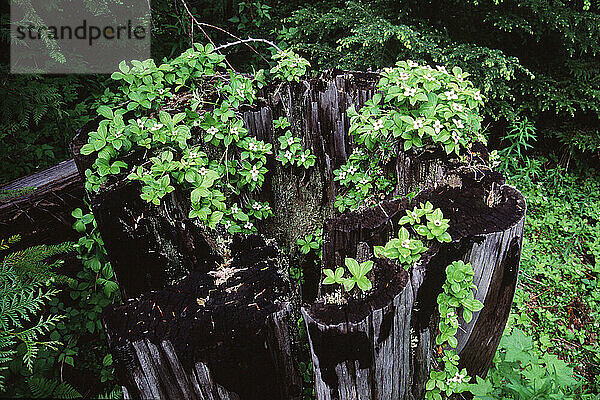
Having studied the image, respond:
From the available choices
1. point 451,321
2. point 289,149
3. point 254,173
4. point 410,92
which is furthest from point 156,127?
point 451,321

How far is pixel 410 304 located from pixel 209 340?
91cm

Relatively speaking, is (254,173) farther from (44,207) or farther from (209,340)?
(44,207)

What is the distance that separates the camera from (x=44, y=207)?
115 inches

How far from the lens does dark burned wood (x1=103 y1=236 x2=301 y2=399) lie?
68.6 inches

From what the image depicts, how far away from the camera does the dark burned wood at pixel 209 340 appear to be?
68.6 inches

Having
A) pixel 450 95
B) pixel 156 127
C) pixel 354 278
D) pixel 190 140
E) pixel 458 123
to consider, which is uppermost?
pixel 450 95

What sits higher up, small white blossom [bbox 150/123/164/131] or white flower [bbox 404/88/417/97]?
white flower [bbox 404/88/417/97]

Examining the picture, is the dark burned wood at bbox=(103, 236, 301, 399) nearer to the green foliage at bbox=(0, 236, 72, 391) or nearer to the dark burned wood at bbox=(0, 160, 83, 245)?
the green foliage at bbox=(0, 236, 72, 391)

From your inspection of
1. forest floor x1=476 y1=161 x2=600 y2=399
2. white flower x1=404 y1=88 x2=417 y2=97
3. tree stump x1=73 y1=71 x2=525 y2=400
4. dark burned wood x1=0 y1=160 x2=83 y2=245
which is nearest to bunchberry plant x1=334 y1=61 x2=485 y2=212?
white flower x1=404 y1=88 x2=417 y2=97

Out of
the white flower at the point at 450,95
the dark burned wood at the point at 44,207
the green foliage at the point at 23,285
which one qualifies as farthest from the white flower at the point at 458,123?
the dark burned wood at the point at 44,207

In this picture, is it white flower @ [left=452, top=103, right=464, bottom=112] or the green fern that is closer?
the green fern

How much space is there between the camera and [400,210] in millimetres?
2117

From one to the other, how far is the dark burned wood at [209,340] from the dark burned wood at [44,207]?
1.40 metres

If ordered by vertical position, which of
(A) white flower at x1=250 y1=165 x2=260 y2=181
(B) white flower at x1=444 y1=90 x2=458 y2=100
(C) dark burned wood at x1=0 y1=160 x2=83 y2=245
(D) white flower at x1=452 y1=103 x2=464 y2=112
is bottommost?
(C) dark burned wood at x1=0 y1=160 x2=83 y2=245
